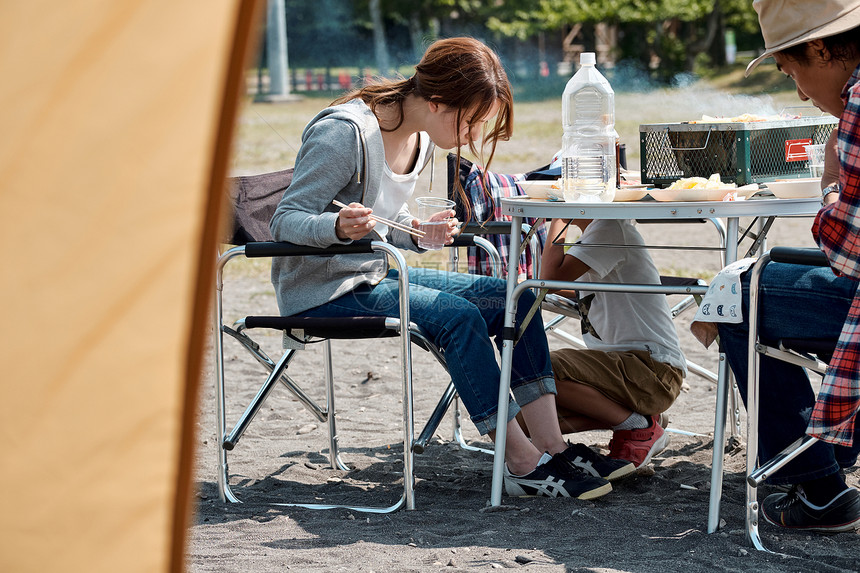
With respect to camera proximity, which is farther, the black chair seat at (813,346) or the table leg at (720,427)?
the table leg at (720,427)

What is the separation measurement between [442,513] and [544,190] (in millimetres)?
914

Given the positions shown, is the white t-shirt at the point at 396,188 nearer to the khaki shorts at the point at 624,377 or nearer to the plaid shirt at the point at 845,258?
the khaki shorts at the point at 624,377

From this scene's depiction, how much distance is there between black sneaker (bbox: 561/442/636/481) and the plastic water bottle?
0.73m

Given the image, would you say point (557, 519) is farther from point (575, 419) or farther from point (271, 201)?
point (271, 201)

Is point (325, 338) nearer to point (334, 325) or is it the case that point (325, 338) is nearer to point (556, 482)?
point (334, 325)

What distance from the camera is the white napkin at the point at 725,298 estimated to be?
87.0 inches

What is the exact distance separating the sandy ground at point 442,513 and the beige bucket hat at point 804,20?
1.13m

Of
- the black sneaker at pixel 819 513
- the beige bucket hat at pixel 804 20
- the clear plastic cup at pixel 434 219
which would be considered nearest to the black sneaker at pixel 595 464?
the black sneaker at pixel 819 513

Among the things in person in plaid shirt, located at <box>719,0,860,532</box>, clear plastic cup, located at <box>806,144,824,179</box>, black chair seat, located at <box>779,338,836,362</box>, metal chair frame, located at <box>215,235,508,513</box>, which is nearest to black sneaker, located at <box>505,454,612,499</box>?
metal chair frame, located at <box>215,235,508,513</box>

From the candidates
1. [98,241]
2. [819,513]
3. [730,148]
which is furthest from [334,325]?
[98,241]

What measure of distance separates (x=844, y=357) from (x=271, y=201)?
1.79 metres

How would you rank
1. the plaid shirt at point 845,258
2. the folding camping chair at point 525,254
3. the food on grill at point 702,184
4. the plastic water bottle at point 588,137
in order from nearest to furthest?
the plaid shirt at point 845,258
the food on grill at point 702,184
the plastic water bottle at point 588,137
the folding camping chair at point 525,254

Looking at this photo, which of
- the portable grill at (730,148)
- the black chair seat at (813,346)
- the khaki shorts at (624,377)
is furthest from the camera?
the khaki shorts at (624,377)

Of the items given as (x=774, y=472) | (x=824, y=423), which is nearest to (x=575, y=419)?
(x=774, y=472)
